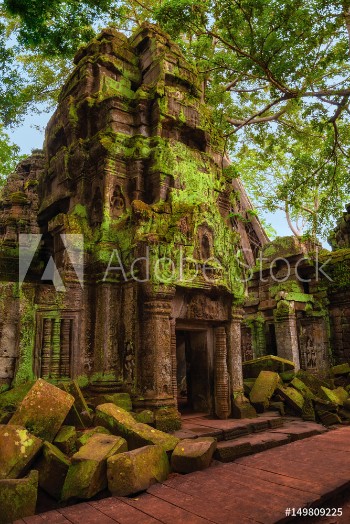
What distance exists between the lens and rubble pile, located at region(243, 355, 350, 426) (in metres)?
7.59

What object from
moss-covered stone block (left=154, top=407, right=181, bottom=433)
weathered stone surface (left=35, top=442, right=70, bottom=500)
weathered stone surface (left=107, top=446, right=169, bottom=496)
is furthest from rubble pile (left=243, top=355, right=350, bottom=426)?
weathered stone surface (left=35, top=442, right=70, bottom=500)

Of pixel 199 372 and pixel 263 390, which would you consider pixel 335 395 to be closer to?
pixel 263 390

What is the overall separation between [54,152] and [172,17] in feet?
14.6

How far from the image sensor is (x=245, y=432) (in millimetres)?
6199

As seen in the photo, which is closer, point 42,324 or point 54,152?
point 42,324

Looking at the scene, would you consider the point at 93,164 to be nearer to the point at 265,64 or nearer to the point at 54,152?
the point at 54,152

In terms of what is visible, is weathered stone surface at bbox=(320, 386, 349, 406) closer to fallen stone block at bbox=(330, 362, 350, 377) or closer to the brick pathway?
fallen stone block at bbox=(330, 362, 350, 377)

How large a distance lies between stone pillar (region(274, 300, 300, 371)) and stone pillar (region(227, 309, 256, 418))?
3.98 m

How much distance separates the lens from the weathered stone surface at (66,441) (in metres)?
4.57

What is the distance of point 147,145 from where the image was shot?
313 inches

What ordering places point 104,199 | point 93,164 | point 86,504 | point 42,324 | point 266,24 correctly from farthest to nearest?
point 266,24 < point 93,164 < point 104,199 < point 42,324 < point 86,504

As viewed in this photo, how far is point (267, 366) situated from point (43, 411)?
21.4 ft

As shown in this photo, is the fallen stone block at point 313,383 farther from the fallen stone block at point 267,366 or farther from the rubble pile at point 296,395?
the fallen stone block at point 267,366

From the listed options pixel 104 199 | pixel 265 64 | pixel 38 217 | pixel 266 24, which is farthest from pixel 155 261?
pixel 266 24
